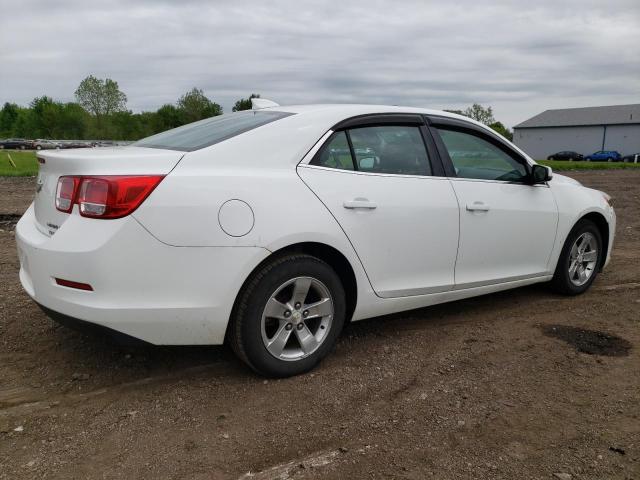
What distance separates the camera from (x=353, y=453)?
2713 mm

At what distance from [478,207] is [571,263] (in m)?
1.58

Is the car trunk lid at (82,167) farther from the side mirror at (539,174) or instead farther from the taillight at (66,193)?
the side mirror at (539,174)

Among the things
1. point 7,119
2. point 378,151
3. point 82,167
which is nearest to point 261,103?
point 378,151

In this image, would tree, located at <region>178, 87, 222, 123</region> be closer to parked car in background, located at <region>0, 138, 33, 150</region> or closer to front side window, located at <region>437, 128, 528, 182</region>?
parked car in background, located at <region>0, 138, 33, 150</region>

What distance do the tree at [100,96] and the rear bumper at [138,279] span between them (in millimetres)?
97737

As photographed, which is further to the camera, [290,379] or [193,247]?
[290,379]

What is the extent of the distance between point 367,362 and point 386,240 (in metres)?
0.80

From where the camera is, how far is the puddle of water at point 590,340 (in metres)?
4.02

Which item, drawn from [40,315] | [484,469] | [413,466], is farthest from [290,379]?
[40,315]

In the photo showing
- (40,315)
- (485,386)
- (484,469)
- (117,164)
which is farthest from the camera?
(40,315)

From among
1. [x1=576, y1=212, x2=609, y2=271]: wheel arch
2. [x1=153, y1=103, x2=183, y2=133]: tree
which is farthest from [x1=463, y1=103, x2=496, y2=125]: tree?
[x1=576, y1=212, x2=609, y2=271]: wheel arch

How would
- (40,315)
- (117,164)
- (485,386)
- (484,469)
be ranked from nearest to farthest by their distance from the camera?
1. (484,469)
2. (117,164)
3. (485,386)
4. (40,315)

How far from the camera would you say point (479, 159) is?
4.52 metres

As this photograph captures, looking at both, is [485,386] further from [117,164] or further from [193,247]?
[117,164]
